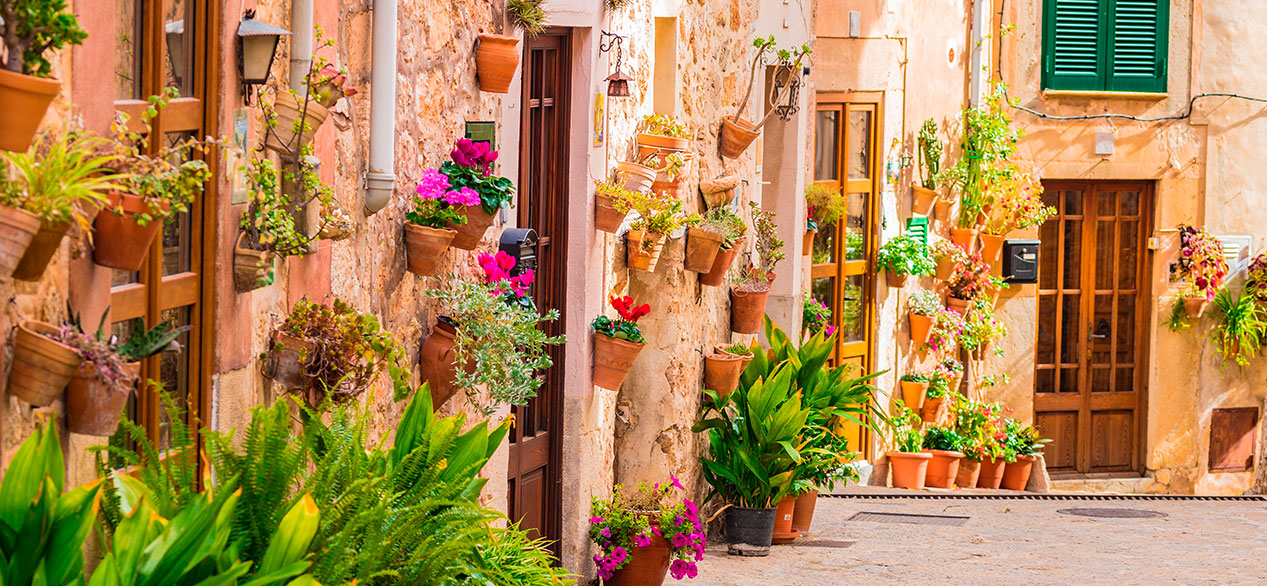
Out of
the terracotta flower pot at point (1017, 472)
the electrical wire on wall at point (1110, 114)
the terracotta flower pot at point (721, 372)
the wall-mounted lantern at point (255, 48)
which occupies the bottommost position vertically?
the terracotta flower pot at point (1017, 472)

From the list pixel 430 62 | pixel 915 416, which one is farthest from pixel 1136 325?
pixel 430 62

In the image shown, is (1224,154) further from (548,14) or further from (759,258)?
(548,14)

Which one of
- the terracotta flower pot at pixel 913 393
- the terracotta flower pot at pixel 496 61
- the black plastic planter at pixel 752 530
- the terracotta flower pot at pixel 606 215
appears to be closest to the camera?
the terracotta flower pot at pixel 496 61

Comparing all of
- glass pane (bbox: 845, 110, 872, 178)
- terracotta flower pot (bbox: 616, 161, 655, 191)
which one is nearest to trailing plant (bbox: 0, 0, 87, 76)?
terracotta flower pot (bbox: 616, 161, 655, 191)

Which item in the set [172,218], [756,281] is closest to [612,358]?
[756,281]

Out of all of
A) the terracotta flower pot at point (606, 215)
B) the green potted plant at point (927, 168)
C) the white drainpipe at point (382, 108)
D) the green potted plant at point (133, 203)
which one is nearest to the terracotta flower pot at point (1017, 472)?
the green potted plant at point (927, 168)

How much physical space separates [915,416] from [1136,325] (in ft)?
9.13

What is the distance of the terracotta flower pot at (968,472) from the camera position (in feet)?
39.8

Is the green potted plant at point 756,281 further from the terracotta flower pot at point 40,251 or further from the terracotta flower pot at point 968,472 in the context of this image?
the terracotta flower pot at point 40,251

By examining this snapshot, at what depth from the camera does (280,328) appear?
3865 mm

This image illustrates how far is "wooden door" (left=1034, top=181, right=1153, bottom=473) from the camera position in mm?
13031

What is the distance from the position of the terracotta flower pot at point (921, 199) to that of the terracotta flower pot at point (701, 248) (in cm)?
444

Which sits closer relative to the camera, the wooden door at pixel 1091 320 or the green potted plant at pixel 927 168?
the green potted plant at pixel 927 168

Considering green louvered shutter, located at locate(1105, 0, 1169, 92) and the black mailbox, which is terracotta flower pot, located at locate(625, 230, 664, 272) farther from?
green louvered shutter, located at locate(1105, 0, 1169, 92)
